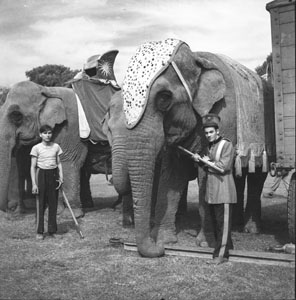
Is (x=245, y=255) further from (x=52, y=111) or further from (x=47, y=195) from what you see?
(x=52, y=111)

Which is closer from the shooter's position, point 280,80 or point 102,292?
point 102,292

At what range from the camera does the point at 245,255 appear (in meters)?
5.37

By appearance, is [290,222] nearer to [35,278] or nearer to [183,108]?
[183,108]

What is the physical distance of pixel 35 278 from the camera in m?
5.02

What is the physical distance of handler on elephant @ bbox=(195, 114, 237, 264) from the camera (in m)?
5.45

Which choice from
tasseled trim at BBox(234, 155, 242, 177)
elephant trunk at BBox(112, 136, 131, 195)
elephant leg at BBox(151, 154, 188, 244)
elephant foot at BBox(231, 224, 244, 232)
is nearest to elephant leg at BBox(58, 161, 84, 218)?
elephant leg at BBox(151, 154, 188, 244)

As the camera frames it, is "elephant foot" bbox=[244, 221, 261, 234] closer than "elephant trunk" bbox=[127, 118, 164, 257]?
No

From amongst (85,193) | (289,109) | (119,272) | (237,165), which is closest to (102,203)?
(85,193)

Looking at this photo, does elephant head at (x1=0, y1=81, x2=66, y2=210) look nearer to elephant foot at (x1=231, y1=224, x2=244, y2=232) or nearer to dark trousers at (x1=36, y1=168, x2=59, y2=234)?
dark trousers at (x1=36, y1=168, x2=59, y2=234)

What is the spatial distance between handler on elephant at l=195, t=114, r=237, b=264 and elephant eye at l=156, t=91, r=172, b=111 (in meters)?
0.48

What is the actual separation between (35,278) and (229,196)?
2209 mm

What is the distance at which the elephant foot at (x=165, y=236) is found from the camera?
21.5 feet

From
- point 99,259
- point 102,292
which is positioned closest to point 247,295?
point 102,292

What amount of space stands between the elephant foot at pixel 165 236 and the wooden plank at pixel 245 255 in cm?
61
